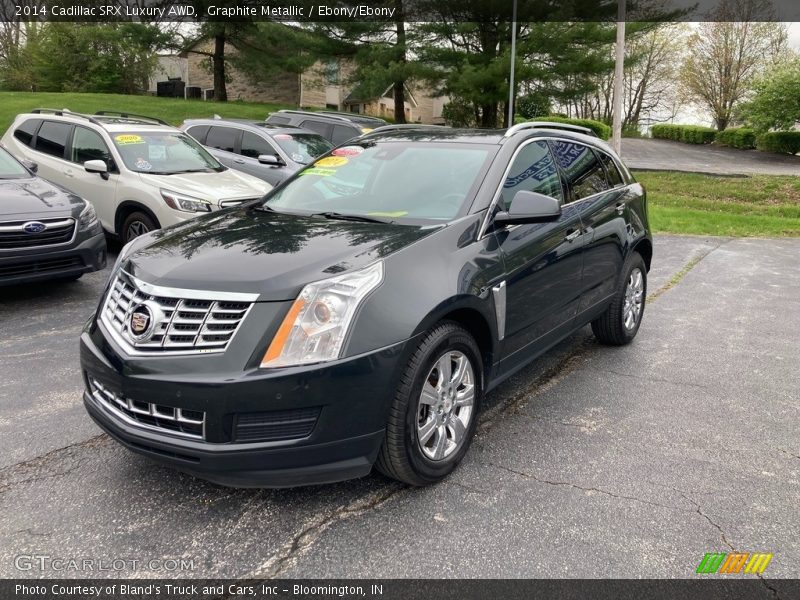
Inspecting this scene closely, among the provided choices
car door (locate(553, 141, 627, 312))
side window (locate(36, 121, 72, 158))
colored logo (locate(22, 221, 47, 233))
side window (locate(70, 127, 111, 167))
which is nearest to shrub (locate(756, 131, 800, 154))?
car door (locate(553, 141, 627, 312))

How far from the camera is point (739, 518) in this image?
3.11 meters

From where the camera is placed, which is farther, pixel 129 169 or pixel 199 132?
pixel 199 132

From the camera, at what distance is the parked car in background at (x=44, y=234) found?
593 cm

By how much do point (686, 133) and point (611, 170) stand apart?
43044 mm

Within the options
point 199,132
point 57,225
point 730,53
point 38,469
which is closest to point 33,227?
point 57,225

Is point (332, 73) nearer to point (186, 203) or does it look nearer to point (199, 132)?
point (199, 132)

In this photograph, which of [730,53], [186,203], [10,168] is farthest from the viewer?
[730,53]

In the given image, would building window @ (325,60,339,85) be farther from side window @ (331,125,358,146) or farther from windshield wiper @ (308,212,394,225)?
windshield wiper @ (308,212,394,225)

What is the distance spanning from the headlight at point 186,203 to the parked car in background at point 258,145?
2730 mm

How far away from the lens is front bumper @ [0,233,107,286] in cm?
591

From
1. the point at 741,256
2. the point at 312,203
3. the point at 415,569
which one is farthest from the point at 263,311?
the point at 741,256

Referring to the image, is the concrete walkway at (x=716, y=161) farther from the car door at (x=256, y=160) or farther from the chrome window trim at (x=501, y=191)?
the chrome window trim at (x=501, y=191)

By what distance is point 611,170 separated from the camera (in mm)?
5512

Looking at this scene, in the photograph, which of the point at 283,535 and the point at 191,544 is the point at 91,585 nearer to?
the point at 191,544
